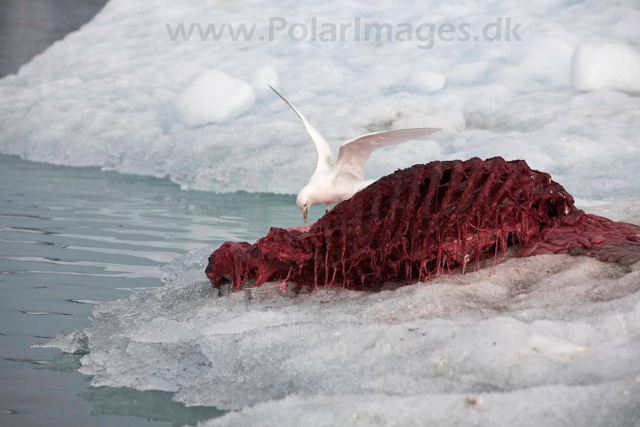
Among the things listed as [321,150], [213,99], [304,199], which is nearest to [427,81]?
[213,99]

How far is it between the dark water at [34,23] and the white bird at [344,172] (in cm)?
1133

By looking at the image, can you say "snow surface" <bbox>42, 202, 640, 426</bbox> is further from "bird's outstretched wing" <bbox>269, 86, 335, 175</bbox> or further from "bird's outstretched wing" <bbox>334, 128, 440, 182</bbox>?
"bird's outstretched wing" <bbox>269, 86, 335, 175</bbox>

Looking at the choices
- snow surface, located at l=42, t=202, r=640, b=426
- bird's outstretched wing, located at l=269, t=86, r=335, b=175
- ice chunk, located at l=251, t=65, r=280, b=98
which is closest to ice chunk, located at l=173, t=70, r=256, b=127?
ice chunk, located at l=251, t=65, r=280, b=98

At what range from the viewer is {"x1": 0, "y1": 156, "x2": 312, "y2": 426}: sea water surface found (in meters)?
2.12

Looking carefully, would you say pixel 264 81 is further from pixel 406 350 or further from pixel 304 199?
pixel 406 350

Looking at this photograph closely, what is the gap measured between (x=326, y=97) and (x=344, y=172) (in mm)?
4270

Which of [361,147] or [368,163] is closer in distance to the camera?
[361,147]

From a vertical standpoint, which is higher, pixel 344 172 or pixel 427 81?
pixel 427 81

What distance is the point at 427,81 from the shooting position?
963 centimetres

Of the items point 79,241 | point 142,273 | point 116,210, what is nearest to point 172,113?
point 116,210

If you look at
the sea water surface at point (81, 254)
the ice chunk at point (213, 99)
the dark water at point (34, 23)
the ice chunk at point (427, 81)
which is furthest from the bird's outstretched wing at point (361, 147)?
the dark water at point (34, 23)

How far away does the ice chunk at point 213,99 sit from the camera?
9711 millimetres

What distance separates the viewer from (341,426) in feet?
5.32

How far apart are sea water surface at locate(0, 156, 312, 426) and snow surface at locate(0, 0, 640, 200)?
682mm
